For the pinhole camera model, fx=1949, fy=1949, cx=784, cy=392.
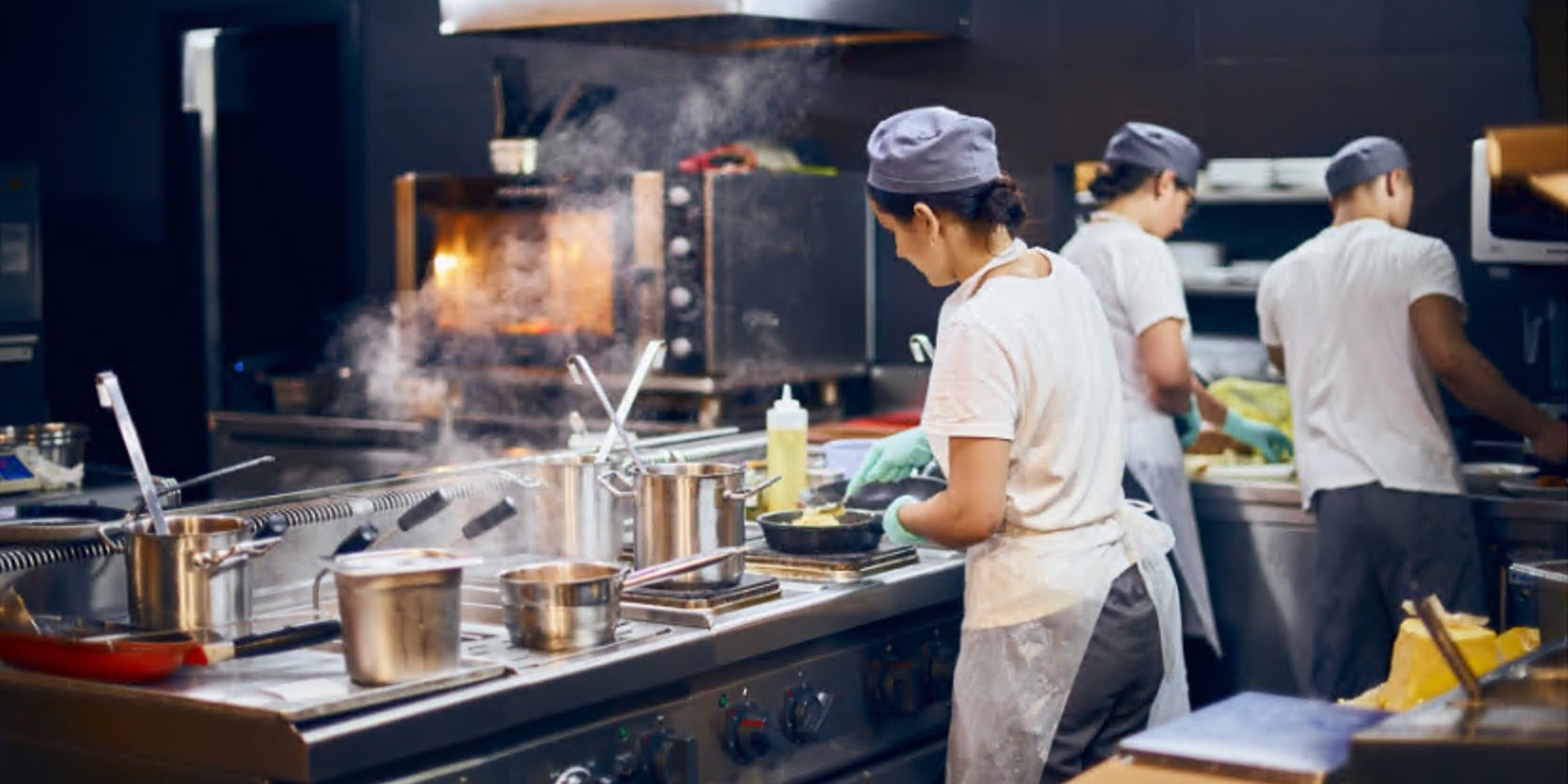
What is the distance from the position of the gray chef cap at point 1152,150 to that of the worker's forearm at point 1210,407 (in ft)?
2.08

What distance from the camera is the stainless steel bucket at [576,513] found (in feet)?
11.6

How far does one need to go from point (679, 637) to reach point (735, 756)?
0.81ft

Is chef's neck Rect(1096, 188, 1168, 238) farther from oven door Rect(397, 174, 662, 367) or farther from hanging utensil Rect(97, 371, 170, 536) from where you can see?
hanging utensil Rect(97, 371, 170, 536)

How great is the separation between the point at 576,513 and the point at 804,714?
602mm

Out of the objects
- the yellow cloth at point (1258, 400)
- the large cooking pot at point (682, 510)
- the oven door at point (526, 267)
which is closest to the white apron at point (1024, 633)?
the large cooking pot at point (682, 510)

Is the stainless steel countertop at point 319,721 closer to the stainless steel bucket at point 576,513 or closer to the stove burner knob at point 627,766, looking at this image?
the stove burner knob at point 627,766

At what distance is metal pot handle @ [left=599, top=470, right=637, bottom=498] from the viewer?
11.3ft

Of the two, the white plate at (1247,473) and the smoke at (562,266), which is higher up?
the smoke at (562,266)

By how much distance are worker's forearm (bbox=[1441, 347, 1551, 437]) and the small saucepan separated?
2535 mm

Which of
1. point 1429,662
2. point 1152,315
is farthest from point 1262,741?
point 1152,315

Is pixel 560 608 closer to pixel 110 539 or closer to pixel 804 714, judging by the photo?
pixel 804 714

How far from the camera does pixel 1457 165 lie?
5.38 meters

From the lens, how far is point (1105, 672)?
10.6 feet

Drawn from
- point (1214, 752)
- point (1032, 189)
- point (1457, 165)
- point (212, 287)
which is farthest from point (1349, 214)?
point (212, 287)
